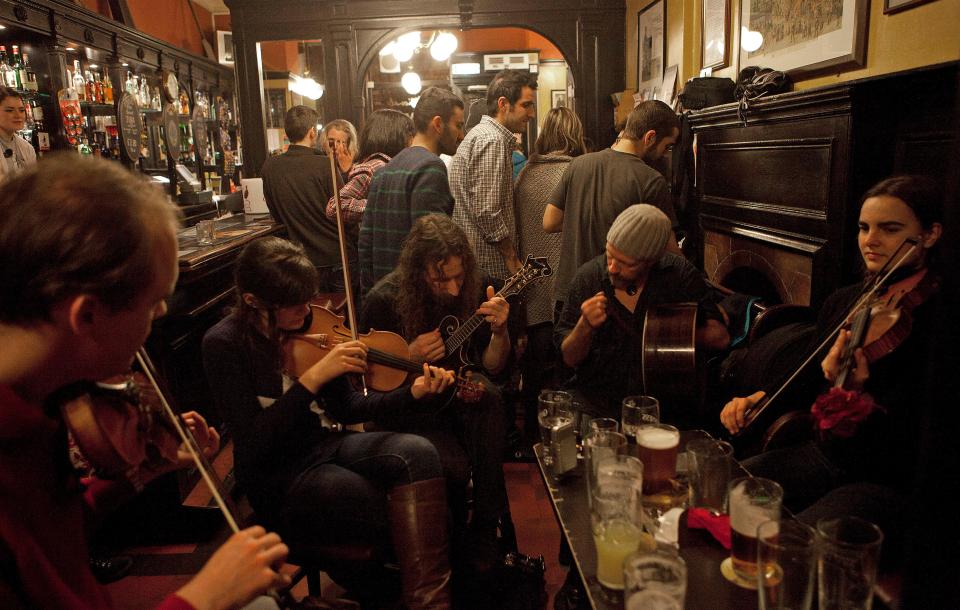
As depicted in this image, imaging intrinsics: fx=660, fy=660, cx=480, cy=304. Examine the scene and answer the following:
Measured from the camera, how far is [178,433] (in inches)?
49.4

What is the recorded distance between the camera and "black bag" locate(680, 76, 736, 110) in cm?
Answer: 327

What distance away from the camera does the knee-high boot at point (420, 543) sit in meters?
1.72

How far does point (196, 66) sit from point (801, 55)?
6398 mm

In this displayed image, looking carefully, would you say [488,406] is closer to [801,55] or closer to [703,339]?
[703,339]

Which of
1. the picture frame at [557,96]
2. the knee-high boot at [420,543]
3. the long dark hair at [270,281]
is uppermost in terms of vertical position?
the picture frame at [557,96]

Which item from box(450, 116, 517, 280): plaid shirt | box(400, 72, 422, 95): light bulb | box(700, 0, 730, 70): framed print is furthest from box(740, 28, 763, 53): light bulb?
box(400, 72, 422, 95): light bulb

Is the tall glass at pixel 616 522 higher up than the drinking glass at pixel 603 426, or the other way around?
the drinking glass at pixel 603 426

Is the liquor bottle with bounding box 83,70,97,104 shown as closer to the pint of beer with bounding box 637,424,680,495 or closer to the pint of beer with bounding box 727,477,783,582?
the pint of beer with bounding box 637,424,680,495

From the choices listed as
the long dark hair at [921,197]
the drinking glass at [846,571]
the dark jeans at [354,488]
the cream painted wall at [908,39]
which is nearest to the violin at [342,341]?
the dark jeans at [354,488]

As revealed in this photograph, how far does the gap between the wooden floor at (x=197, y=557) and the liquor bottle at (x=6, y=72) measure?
10.6 feet

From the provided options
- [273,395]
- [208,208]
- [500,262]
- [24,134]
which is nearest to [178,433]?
[273,395]

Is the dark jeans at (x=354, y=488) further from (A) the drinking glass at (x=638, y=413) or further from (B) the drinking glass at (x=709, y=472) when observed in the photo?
(B) the drinking glass at (x=709, y=472)

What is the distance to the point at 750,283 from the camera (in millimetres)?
3293

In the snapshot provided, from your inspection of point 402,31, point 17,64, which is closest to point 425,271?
point 402,31
